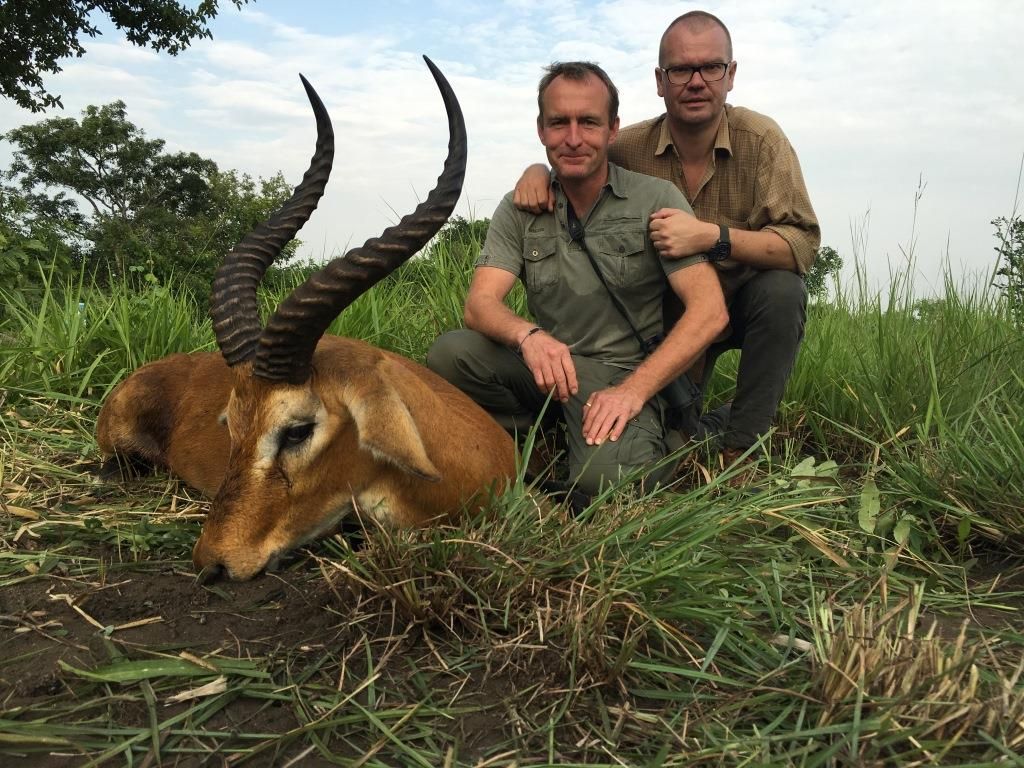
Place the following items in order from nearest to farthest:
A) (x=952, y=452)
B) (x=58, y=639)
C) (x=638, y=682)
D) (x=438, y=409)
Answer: (x=638, y=682) < (x=58, y=639) < (x=438, y=409) < (x=952, y=452)

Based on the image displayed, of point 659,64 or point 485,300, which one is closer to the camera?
point 485,300

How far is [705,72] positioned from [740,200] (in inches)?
28.9

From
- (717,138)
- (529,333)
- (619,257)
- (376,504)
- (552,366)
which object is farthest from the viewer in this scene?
(717,138)

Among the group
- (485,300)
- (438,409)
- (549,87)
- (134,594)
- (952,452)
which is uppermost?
(549,87)

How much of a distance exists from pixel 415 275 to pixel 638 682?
5.69 m

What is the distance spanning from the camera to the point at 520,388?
4.55 meters

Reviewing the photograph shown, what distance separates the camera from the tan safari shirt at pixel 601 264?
432 centimetres

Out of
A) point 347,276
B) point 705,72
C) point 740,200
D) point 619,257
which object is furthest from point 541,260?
point 347,276

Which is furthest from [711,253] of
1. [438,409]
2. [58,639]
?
[58,639]

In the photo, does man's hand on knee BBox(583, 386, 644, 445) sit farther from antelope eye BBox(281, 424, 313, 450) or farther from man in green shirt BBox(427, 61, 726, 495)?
antelope eye BBox(281, 424, 313, 450)

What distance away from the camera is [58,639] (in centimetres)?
247

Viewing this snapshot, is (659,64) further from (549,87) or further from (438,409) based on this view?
(438,409)

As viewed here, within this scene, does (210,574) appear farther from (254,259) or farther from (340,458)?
(254,259)

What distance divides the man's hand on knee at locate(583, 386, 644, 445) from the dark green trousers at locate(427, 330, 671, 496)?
23cm
